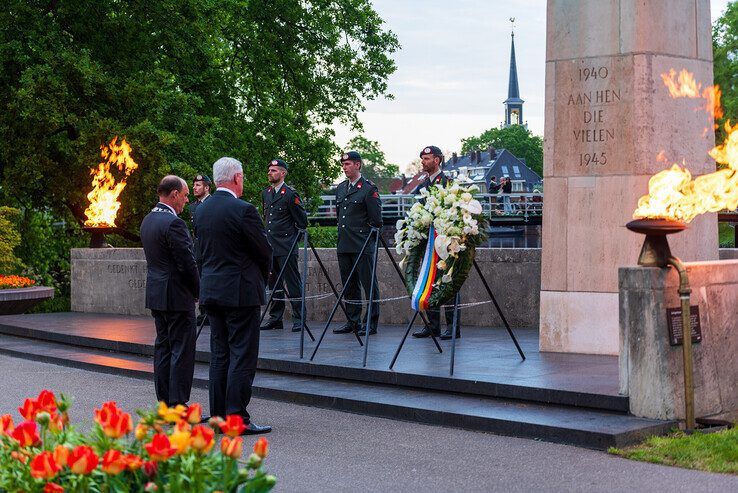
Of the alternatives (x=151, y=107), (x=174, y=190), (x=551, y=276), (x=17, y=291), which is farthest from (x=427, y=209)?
(x=151, y=107)

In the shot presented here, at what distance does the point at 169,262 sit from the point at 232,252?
3.26 ft

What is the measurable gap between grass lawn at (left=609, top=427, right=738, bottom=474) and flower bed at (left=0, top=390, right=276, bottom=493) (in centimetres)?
420

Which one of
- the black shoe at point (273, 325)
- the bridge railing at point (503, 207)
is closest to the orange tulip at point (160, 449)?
the black shoe at point (273, 325)

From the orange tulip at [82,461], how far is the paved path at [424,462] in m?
3.19

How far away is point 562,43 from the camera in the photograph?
1266 cm

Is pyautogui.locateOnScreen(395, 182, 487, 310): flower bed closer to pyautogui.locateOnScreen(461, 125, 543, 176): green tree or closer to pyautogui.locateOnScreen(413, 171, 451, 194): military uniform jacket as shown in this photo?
pyautogui.locateOnScreen(413, 171, 451, 194): military uniform jacket

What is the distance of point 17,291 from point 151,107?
9.07m

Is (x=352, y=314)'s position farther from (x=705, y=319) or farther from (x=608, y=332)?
(x=705, y=319)

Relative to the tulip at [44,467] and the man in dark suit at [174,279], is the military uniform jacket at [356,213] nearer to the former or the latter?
the man in dark suit at [174,279]

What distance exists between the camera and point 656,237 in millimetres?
9094

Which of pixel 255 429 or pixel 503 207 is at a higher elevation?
pixel 503 207

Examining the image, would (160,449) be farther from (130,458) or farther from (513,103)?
(513,103)

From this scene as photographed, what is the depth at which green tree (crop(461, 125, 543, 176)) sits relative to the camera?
139 m

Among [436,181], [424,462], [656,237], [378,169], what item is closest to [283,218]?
[436,181]
